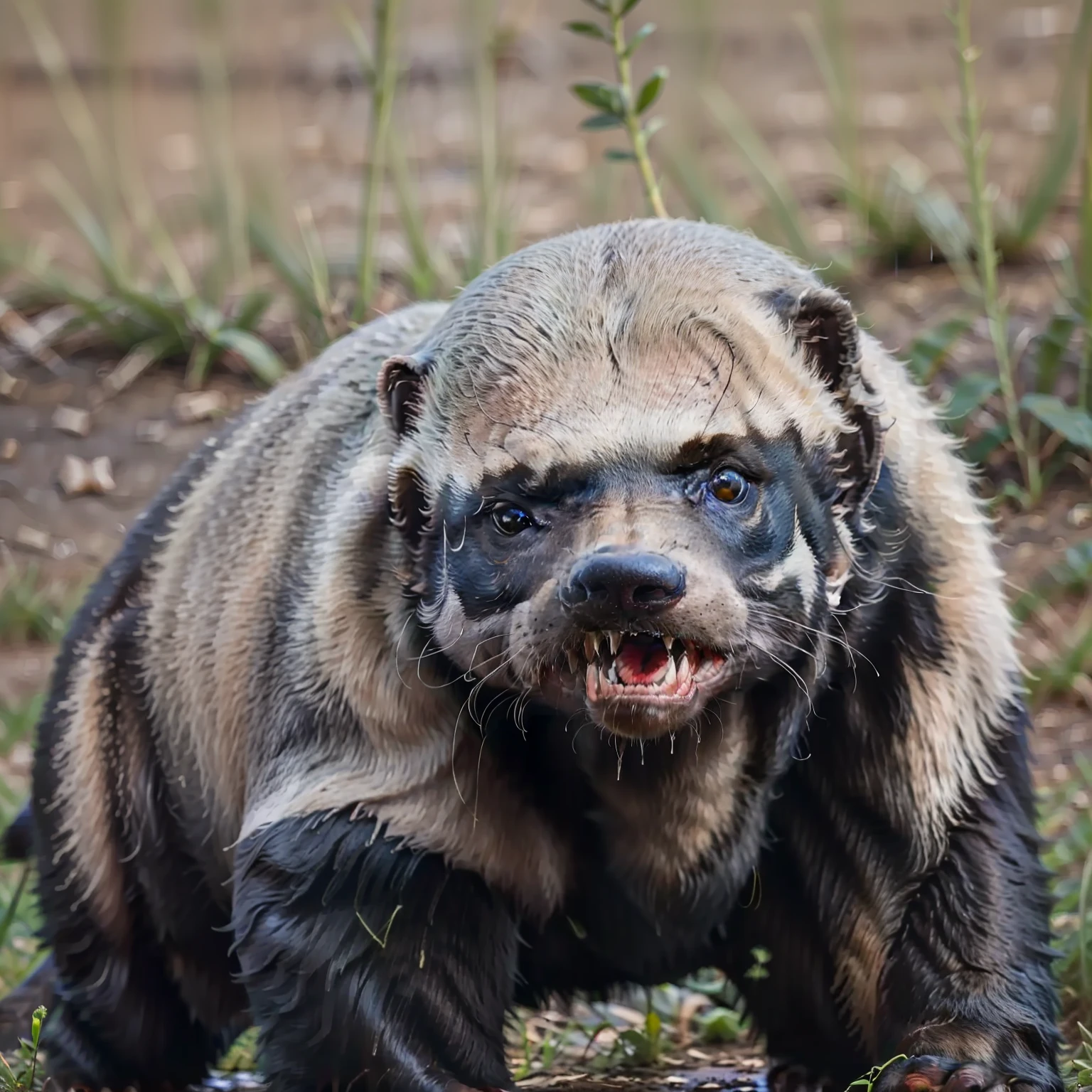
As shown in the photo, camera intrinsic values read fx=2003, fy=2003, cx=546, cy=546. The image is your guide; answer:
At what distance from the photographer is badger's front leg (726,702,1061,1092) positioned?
10.5 ft

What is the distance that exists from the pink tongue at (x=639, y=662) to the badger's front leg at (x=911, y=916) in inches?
21.2

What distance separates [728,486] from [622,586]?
339 millimetres

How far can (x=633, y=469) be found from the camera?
2.87m

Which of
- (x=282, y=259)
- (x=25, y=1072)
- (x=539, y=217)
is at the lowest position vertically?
(x=25, y=1072)

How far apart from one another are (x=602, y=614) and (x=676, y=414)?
1.12 ft

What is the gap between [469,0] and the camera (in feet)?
26.2

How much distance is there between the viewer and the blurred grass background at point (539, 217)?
5480 mm

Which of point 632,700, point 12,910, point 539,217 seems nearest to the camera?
point 632,700

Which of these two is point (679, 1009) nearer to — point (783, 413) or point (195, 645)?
point (195, 645)

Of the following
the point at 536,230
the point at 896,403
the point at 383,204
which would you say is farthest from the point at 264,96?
the point at 896,403

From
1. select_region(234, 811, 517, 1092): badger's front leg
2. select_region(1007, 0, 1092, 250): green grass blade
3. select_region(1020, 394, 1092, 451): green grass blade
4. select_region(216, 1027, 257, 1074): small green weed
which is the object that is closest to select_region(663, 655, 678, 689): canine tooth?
select_region(234, 811, 517, 1092): badger's front leg

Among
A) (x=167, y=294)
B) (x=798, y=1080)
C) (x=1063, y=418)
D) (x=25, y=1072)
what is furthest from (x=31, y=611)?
(x=798, y=1080)

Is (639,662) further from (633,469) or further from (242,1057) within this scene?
(242,1057)

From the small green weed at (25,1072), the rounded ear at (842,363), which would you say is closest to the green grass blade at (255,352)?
the small green weed at (25,1072)
